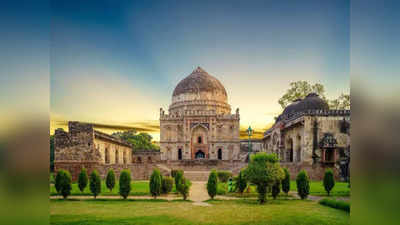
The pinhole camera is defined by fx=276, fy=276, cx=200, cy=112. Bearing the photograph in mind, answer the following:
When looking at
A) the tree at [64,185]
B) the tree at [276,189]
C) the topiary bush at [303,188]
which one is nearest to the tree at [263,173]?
the tree at [276,189]

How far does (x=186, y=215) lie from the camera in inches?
287

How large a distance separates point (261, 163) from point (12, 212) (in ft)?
26.7

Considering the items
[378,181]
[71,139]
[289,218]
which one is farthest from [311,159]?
[378,181]

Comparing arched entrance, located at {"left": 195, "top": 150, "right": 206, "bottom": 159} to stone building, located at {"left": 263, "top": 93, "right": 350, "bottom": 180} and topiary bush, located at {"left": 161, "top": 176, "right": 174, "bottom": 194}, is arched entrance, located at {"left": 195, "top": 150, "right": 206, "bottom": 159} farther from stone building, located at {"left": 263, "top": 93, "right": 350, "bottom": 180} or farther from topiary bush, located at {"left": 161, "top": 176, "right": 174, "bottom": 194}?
topiary bush, located at {"left": 161, "top": 176, "right": 174, "bottom": 194}

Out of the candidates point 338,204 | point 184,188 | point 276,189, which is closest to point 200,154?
point 184,188

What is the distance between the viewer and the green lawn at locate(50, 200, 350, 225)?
6.50 metres

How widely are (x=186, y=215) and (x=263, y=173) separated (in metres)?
3.39

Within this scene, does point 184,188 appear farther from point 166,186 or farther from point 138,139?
point 138,139

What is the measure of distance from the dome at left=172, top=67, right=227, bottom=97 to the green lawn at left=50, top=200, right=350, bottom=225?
2796cm

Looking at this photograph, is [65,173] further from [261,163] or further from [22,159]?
[22,159]

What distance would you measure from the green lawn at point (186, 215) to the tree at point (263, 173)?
0.97 m

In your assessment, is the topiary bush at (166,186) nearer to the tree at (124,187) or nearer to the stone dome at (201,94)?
the tree at (124,187)

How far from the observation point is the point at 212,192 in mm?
10750

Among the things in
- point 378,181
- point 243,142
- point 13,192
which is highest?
point 378,181
